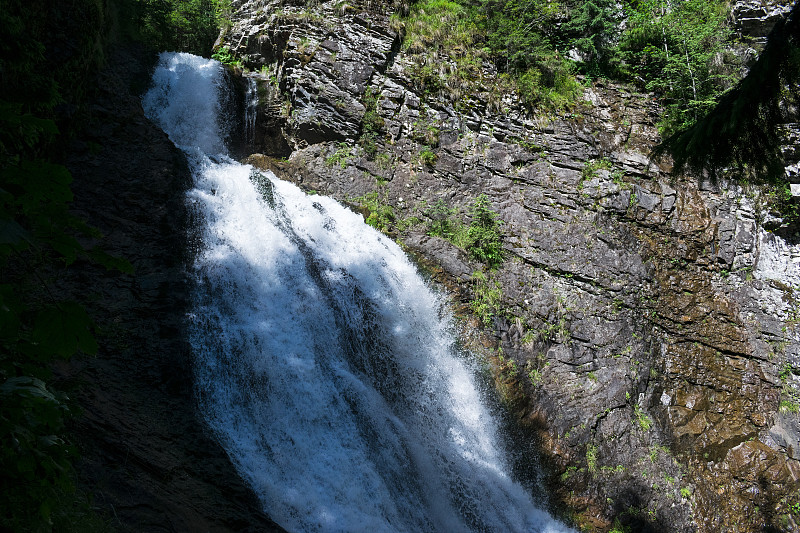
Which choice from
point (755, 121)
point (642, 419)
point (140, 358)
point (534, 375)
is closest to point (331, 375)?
point (140, 358)

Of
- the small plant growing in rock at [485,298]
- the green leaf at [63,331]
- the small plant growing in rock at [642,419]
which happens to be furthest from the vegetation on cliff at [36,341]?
the small plant growing in rock at [642,419]

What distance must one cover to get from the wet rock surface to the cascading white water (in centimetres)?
37

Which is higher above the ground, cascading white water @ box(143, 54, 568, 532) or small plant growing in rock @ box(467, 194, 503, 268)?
small plant growing in rock @ box(467, 194, 503, 268)

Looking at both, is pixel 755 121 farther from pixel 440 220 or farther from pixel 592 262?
pixel 440 220

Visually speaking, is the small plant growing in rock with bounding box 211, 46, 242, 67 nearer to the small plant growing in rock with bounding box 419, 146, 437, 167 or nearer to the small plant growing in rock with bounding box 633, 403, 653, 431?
the small plant growing in rock with bounding box 419, 146, 437, 167

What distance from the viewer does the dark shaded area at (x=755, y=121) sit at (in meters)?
3.12

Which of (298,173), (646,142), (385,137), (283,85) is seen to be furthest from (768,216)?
(283,85)

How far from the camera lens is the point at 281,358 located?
6.46 meters

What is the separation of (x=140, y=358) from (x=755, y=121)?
6.58m

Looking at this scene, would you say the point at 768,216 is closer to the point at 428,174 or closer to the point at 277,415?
the point at 428,174

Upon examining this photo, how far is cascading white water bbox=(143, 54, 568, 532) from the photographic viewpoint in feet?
18.5

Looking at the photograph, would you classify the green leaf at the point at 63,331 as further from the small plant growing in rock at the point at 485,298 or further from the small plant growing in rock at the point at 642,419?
the small plant growing in rock at the point at 642,419

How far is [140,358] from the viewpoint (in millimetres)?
5473

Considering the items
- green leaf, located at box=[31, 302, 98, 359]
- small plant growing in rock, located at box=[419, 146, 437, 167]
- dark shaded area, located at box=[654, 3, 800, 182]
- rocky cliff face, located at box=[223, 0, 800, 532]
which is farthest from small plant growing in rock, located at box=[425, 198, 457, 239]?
green leaf, located at box=[31, 302, 98, 359]
